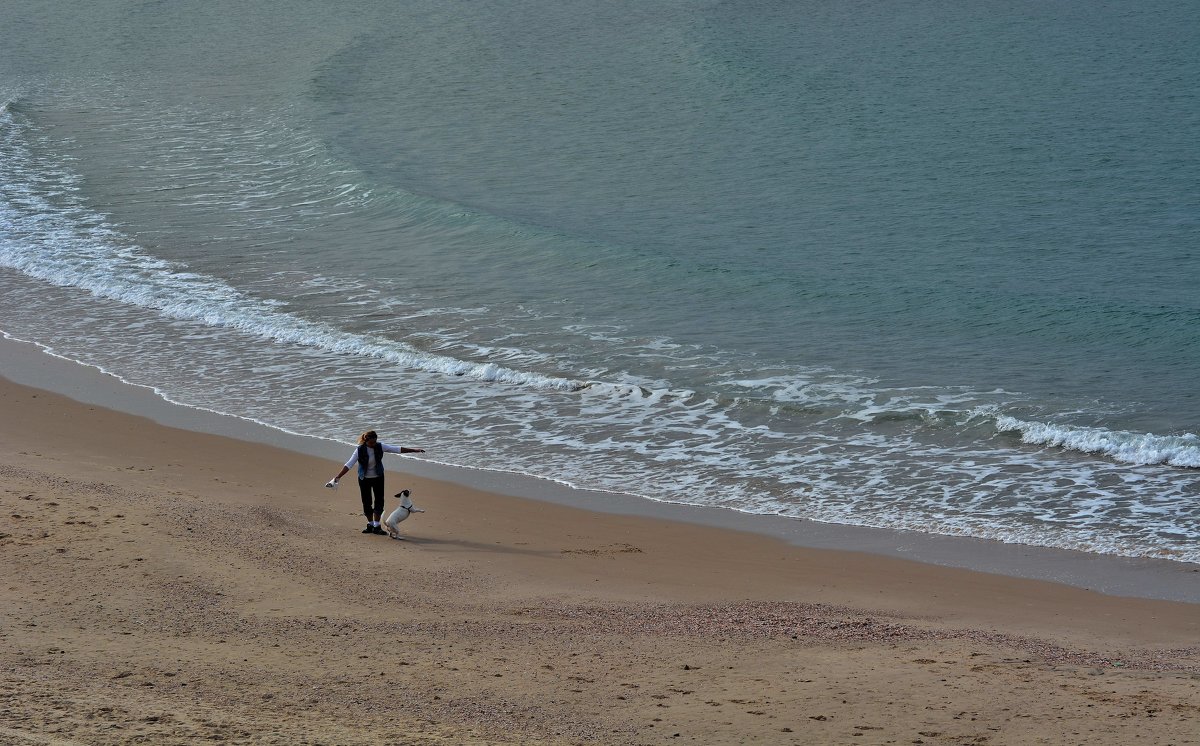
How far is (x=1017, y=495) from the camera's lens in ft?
41.3

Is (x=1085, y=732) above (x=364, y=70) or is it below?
below

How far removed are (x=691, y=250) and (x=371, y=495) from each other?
12401 mm

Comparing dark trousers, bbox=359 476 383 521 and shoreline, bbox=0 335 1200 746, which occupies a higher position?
dark trousers, bbox=359 476 383 521

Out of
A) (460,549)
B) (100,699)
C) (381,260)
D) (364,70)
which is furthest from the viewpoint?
(364,70)

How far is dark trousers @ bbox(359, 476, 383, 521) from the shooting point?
11.5 meters

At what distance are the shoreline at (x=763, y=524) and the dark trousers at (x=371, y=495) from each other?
1.48 meters

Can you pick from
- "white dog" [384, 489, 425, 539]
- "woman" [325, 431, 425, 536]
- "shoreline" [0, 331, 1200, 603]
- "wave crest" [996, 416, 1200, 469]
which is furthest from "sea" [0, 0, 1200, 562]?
"white dog" [384, 489, 425, 539]

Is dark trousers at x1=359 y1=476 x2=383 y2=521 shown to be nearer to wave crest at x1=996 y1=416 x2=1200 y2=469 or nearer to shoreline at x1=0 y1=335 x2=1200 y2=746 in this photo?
shoreline at x1=0 y1=335 x2=1200 y2=746

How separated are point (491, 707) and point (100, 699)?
2.14 metres

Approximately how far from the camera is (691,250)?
23016mm

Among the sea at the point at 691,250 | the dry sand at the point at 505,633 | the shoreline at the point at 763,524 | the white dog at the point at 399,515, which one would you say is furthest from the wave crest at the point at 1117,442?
the white dog at the point at 399,515

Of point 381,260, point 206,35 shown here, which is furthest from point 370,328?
point 206,35

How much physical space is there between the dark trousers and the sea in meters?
2.09

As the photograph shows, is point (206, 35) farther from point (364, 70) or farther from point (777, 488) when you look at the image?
point (777, 488)
